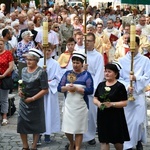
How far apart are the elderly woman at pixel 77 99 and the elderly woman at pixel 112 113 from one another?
628mm

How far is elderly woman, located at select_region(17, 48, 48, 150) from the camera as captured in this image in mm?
8547

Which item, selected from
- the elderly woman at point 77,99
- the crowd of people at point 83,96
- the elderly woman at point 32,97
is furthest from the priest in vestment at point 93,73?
the elderly woman at point 32,97

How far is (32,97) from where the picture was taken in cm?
852

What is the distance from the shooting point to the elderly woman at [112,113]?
7.74 metres

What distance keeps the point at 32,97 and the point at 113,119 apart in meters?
1.43

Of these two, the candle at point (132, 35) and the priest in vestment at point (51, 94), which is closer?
the candle at point (132, 35)

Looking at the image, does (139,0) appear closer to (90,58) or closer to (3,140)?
(90,58)

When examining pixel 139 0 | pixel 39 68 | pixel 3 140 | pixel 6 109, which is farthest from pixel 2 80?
pixel 139 0

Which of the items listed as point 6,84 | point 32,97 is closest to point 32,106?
point 32,97

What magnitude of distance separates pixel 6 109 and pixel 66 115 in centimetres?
282

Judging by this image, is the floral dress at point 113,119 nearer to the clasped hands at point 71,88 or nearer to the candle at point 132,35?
the clasped hands at point 71,88

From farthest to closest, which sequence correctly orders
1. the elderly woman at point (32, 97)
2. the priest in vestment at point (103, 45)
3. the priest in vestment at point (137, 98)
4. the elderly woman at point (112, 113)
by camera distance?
the priest in vestment at point (103, 45) < the priest in vestment at point (137, 98) < the elderly woman at point (32, 97) < the elderly woman at point (112, 113)

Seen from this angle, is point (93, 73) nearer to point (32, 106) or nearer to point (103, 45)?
point (32, 106)

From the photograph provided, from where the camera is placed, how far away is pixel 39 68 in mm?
8688
